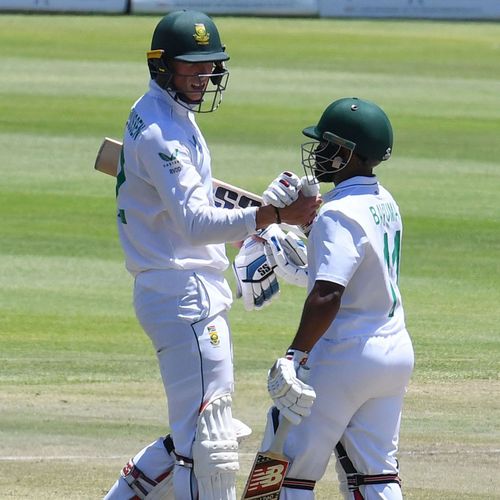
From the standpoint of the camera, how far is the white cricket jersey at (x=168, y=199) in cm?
523

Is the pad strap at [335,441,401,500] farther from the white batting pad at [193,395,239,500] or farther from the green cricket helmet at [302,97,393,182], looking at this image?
the green cricket helmet at [302,97,393,182]

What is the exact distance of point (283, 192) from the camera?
211 inches

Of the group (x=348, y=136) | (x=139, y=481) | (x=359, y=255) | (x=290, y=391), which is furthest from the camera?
→ (x=139, y=481)

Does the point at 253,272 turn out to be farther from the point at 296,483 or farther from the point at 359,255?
the point at 296,483

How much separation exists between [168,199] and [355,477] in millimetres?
1254

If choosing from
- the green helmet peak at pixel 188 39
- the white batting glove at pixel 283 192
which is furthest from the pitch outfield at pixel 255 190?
the green helmet peak at pixel 188 39

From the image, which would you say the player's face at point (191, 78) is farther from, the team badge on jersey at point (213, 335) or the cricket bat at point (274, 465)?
the cricket bat at point (274, 465)

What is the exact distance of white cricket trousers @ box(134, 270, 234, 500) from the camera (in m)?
5.29

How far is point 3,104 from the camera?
17.7 metres

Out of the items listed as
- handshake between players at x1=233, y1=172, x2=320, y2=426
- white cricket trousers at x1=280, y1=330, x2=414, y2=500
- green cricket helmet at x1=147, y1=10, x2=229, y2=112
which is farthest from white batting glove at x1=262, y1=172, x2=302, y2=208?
white cricket trousers at x1=280, y1=330, x2=414, y2=500

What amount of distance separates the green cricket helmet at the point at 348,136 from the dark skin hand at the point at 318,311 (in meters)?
0.54

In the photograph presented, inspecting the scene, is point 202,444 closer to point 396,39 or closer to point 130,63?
point 130,63

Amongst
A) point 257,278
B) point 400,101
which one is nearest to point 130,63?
point 400,101

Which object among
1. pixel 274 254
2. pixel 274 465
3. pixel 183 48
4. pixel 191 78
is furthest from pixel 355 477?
pixel 183 48
